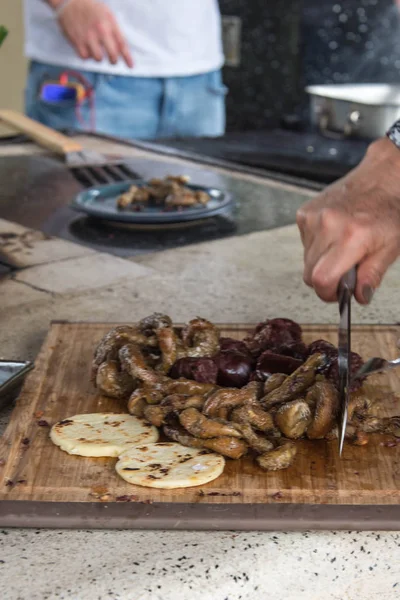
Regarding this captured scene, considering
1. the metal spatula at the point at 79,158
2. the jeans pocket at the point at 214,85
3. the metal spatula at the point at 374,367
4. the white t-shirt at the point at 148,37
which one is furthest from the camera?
the jeans pocket at the point at 214,85

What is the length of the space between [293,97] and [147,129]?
4.79 feet

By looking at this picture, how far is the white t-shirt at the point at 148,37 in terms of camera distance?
3525mm

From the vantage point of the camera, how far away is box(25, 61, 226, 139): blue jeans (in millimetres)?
3629

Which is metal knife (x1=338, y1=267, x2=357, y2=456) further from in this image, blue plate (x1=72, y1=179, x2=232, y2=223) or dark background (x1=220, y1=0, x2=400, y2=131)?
dark background (x1=220, y1=0, x2=400, y2=131)

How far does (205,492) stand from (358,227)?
52 centimetres

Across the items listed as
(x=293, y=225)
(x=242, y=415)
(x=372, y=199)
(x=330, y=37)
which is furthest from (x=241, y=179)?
(x=330, y=37)

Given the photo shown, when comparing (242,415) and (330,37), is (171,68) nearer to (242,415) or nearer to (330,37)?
(330,37)

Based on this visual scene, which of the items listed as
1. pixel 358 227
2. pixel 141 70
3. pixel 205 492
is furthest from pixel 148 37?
pixel 205 492

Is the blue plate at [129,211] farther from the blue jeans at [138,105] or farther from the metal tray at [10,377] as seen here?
the blue jeans at [138,105]

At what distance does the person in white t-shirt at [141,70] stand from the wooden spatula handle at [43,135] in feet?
0.58

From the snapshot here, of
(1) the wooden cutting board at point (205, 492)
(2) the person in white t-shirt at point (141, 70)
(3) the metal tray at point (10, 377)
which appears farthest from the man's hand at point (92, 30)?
(1) the wooden cutting board at point (205, 492)

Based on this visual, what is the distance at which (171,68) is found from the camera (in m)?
3.61

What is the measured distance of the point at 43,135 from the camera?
10.7 ft

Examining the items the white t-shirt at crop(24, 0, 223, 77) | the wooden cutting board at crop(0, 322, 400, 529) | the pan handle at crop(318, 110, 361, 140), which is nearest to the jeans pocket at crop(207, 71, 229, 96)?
the white t-shirt at crop(24, 0, 223, 77)
